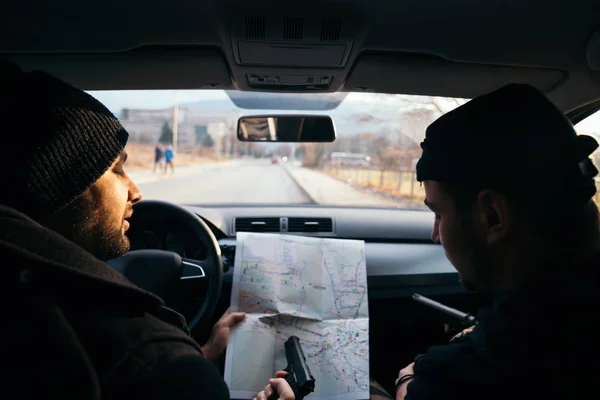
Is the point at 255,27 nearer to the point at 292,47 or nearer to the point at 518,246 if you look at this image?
the point at 292,47

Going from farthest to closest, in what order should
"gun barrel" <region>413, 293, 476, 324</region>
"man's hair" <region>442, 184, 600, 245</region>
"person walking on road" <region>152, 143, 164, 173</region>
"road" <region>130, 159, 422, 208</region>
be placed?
"person walking on road" <region>152, 143, 164, 173</region> → "road" <region>130, 159, 422, 208</region> → "gun barrel" <region>413, 293, 476, 324</region> → "man's hair" <region>442, 184, 600, 245</region>

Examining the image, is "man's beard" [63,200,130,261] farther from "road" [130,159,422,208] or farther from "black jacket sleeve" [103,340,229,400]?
"road" [130,159,422,208]

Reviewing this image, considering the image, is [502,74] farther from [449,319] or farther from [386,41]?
[449,319]

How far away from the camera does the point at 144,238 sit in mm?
2902

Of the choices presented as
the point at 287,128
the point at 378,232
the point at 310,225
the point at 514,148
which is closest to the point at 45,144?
the point at 514,148

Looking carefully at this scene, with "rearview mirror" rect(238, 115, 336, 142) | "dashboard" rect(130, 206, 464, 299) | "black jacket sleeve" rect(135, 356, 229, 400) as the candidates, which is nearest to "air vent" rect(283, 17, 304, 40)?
"rearview mirror" rect(238, 115, 336, 142)

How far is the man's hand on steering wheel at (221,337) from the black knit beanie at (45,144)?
114 centimetres

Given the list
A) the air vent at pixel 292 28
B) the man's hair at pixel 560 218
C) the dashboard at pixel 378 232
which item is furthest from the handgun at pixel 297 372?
the air vent at pixel 292 28

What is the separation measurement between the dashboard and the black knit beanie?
2056 millimetres

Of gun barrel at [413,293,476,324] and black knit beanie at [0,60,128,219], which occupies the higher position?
black knit beanie at [0,60,128,219]

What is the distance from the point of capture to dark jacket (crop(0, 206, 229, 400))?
949 mm

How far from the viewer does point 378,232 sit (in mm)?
3941

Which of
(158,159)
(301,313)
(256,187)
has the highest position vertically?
(158,159)

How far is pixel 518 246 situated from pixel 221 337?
149 cm
